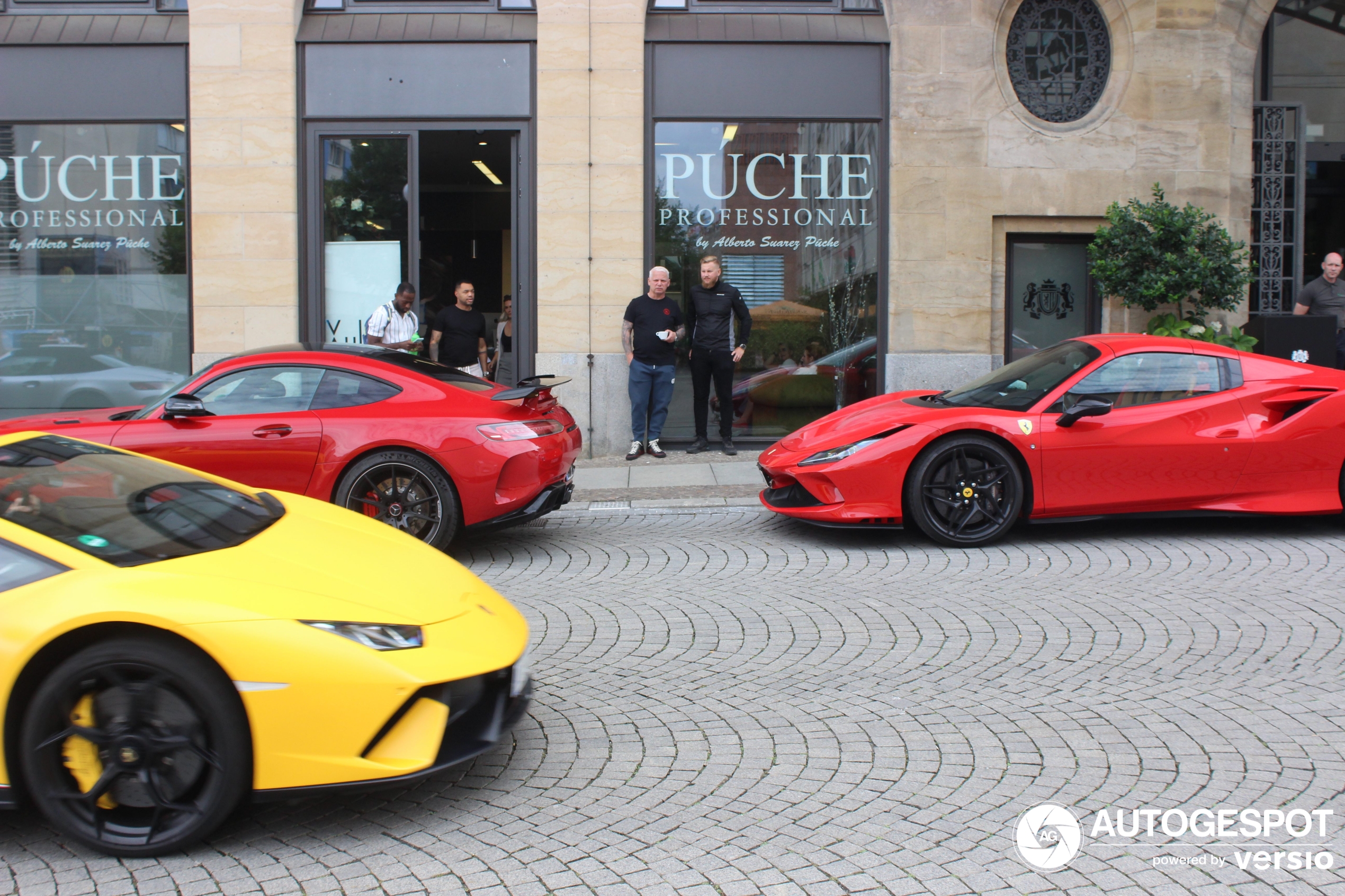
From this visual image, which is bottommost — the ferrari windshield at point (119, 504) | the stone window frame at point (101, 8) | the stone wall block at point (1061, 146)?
the ferrari windshield at point (119, 504)

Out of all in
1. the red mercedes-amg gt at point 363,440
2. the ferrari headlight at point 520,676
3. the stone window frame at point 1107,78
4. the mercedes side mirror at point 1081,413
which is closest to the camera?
the ferrari headlight at point 520,676

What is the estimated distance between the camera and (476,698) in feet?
11.4

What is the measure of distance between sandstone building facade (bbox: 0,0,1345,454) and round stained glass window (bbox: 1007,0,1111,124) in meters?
0.03

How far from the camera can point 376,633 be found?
336cm

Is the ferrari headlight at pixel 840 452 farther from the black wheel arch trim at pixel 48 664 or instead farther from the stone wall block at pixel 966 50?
the stone wall block at pixel 966 50

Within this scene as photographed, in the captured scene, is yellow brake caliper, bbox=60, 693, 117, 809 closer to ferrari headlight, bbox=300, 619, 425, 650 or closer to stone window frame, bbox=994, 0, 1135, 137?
ferrari headlight, bbox=300, 619, 425, 650

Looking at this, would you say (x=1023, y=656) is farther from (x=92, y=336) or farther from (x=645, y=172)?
(x=92, y=336)

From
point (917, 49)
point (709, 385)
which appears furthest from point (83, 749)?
point (917, 49)

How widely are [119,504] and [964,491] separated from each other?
510 cm

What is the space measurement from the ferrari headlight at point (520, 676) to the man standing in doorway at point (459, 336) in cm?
830

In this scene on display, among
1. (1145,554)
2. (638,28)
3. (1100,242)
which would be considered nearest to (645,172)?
(638,28)

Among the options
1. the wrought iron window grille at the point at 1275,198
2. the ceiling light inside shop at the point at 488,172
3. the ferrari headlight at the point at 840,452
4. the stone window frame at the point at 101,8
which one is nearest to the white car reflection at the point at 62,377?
the stone window frame at the point at 101,8

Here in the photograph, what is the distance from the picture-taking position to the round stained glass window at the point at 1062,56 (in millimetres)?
12906

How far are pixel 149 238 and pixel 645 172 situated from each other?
5494mm
